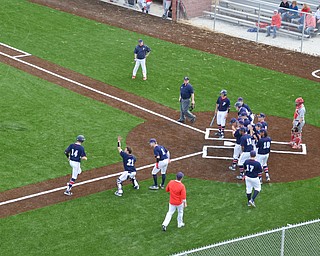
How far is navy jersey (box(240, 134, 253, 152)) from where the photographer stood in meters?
21.4

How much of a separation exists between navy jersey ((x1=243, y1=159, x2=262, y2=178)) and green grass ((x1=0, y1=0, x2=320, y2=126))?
23.6 feet

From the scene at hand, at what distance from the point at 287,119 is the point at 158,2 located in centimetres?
1799

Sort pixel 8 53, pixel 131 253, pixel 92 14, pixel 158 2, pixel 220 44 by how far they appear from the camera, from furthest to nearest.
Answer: pixel 158 2 < pixel 92 14 < pixel 220 44 < pixel 8 53 < pixel 131 253

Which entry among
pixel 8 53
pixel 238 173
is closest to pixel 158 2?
pixel 8 53

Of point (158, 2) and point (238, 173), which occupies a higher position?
point (158, 2)

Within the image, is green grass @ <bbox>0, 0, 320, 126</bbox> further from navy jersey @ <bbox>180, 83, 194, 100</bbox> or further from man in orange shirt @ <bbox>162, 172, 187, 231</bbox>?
man in orange shirt @ <bbox>162, 172, 187, 231</bbox>

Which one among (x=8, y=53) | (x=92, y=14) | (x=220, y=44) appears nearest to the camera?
(x=8, y=53)

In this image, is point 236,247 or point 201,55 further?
point 201,55

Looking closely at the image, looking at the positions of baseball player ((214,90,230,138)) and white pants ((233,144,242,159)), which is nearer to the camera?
white pants ((233,144,242,159))

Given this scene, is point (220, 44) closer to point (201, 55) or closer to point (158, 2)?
point (201, 55)

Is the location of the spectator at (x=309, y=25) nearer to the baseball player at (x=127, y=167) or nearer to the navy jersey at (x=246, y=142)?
the navy jersey at (x=246, y=142)

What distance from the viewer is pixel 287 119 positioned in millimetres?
26844

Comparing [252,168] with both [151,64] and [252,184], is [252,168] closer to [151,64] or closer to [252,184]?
[252,184]

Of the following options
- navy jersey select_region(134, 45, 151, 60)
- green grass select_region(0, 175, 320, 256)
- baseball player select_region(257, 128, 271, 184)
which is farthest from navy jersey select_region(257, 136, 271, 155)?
navy jersey select_region(134, 45, 151, 60)
